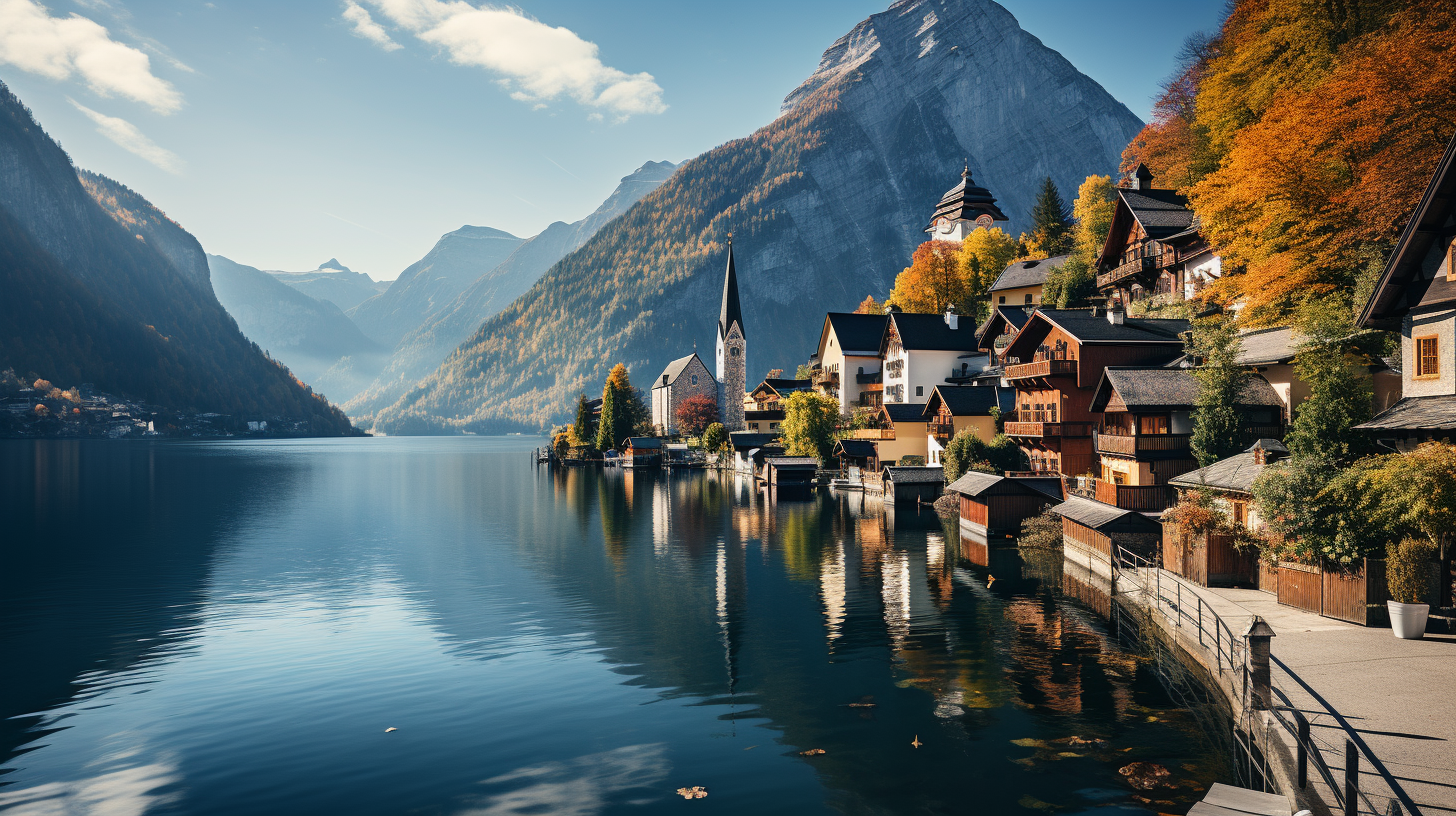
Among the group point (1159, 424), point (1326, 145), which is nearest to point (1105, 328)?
point (1159, 424)

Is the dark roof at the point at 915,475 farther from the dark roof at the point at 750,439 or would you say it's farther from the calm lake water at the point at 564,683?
the dark roof at the point at 750,439

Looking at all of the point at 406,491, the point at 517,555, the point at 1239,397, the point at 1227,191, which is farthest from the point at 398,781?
the point at 406,491

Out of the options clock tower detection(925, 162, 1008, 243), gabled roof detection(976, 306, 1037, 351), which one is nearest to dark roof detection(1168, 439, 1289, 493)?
gabled roof detection(976, 306, 1037, 351)

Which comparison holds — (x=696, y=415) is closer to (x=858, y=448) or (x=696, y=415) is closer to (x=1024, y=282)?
(x=858, y=448)

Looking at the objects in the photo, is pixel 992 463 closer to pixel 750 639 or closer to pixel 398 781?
pixel 750 639

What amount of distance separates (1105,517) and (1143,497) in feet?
13.5

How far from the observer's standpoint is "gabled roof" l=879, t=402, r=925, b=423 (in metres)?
88.4

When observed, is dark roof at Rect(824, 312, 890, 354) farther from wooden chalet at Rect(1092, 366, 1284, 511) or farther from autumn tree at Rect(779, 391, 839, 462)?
wooden chalet at Rect(1092, 366, 1284, 511)

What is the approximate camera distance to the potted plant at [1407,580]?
23.2 meters

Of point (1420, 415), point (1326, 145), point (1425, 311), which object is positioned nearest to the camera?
point (1420, 415)

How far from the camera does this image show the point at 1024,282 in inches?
3836

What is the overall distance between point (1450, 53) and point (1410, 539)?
91.7 feet

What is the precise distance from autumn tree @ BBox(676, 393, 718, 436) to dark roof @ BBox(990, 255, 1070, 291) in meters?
85.7

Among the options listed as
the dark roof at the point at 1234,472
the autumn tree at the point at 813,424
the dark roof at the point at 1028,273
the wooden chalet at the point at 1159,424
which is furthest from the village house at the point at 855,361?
the dark roof at the point at 1234,472
